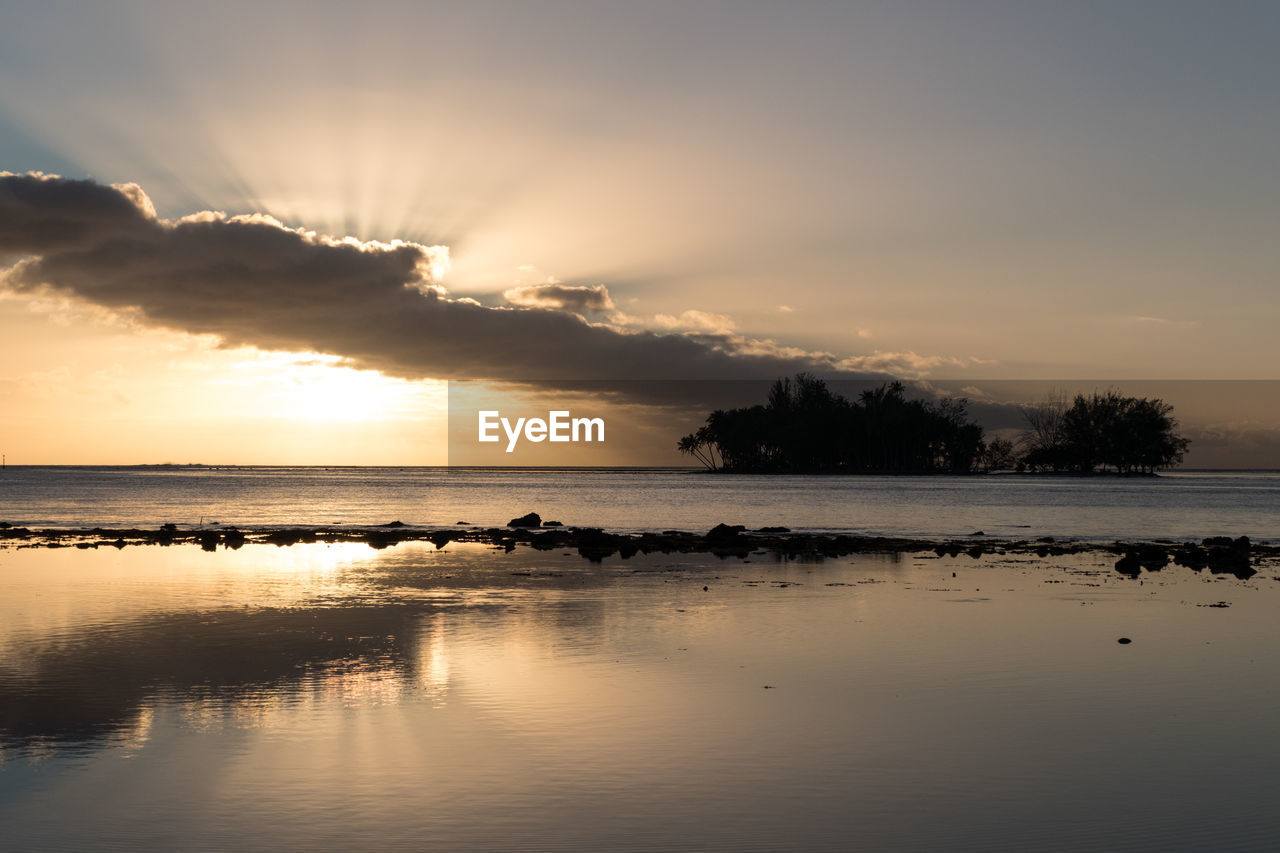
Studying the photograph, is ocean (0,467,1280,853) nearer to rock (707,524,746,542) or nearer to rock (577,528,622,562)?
rock (577,528,622,562)

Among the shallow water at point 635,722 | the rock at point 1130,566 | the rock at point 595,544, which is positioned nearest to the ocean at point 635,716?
the shallow water at point 635,722

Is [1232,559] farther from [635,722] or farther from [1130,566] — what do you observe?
[635,722]

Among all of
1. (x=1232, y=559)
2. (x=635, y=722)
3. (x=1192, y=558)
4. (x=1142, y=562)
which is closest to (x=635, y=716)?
(x=635, y=722)

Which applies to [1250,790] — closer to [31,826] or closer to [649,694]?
[649,694]

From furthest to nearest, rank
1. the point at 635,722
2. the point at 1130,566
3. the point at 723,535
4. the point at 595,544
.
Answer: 1. the point at 723,535
2. the point at 595,544
3. the point at 1130,566
4. the point at 635,722

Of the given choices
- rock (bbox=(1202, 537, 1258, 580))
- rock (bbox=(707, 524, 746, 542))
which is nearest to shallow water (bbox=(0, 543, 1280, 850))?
rock (bbox=(1202, 537, 1258, 580))

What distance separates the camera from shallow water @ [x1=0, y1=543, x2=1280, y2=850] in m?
10.4

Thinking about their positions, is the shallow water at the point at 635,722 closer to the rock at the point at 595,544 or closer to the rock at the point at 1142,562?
the rock at the point at 1142,562

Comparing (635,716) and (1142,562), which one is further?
(1142,562)

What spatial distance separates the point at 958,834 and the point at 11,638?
65.2 feet

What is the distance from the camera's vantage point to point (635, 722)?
14.4 metres

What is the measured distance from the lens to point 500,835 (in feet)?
33.0

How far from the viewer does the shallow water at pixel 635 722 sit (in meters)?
10.4

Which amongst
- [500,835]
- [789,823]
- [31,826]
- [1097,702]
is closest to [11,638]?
[31,826]
